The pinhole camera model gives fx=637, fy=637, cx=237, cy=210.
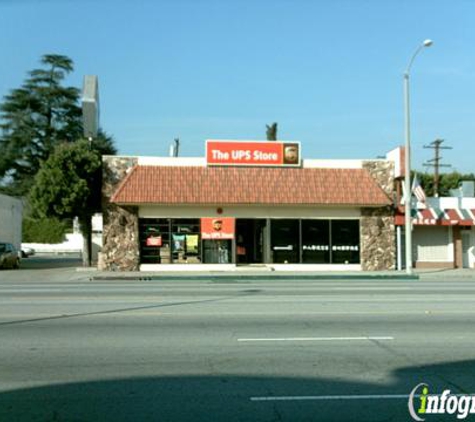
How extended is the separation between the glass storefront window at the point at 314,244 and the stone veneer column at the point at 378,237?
1920 millimetres

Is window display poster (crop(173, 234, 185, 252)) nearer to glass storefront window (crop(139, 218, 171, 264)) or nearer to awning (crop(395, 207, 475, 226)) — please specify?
glass storefront window (crop(139, 218, 171, 264))

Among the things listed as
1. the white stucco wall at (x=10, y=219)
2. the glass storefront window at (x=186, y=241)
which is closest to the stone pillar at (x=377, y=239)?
the glass storefront window at (x=186, y=241)

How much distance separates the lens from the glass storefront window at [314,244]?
31016 millimetres

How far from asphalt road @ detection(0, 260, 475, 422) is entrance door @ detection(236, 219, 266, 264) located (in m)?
16.0

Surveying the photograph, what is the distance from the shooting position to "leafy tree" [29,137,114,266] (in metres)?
29.7

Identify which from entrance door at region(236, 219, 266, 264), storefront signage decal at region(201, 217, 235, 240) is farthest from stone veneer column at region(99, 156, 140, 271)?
entrance door at region(236, 219, 266, 264)

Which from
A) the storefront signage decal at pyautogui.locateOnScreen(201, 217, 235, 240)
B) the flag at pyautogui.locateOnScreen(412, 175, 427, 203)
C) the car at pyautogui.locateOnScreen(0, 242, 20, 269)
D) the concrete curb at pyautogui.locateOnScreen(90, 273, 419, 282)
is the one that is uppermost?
the flag at pyautogui.locateOnScreen(412, 175, 427, 203)

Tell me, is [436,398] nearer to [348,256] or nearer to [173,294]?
[173,294]

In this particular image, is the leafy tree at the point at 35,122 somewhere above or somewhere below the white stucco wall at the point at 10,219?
above

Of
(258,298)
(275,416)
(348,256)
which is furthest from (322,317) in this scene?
(348,256)

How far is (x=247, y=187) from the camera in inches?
1198

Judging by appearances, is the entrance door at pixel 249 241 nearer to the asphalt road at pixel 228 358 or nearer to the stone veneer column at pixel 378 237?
the stone veneer column at pixel 378 237

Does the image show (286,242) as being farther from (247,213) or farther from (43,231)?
(43,231)

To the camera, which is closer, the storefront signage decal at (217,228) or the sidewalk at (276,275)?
the sidewalk at (276,275)
